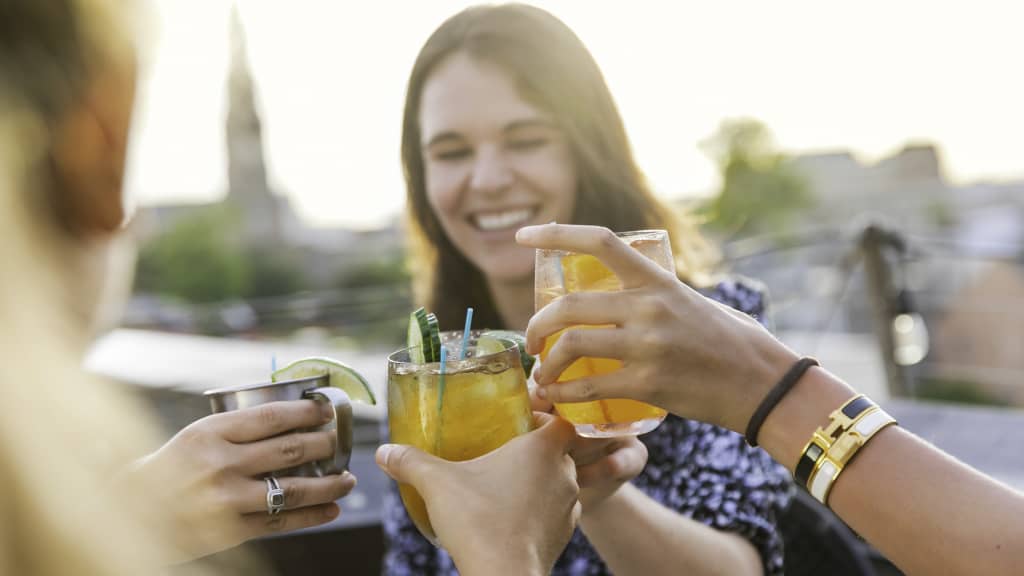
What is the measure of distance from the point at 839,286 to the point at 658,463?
12.5 ft

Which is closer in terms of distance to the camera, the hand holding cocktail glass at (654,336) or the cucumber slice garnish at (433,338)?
the hand holding cocktail glass at (654,336)

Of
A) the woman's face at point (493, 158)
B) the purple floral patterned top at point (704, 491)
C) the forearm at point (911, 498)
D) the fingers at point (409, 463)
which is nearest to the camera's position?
the forearm at point (911, 498)

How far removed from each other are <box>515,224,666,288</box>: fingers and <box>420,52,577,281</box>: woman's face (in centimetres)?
97

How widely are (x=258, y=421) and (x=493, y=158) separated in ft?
3.37

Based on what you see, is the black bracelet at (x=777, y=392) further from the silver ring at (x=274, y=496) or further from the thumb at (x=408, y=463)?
the silver ring at (x=274, y=496)

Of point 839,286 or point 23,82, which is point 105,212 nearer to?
point 23,82

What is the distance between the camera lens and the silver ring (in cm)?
111

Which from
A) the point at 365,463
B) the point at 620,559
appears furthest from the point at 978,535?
the point at 365,463

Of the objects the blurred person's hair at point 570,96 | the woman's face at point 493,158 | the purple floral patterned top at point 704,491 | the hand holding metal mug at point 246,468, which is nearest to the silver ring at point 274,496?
the hand holding metal mug at point 246,468

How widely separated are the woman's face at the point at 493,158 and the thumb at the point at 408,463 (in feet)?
3.16

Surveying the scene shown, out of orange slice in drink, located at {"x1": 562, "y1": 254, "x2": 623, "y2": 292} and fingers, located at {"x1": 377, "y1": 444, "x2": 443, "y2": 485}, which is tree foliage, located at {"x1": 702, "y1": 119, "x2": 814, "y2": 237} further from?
fingers, located at {"x1": 377, "y1": 444, "x2": 443, "y2": 485}

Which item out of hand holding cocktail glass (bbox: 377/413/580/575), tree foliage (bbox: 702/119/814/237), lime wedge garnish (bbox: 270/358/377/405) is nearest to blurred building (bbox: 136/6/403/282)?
tree foliage (bbox: 702/119/814/237)

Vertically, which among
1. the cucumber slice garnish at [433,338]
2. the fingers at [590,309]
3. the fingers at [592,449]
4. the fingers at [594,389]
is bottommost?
the fingers at [592,449]

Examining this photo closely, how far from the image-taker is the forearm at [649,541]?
1357mm
